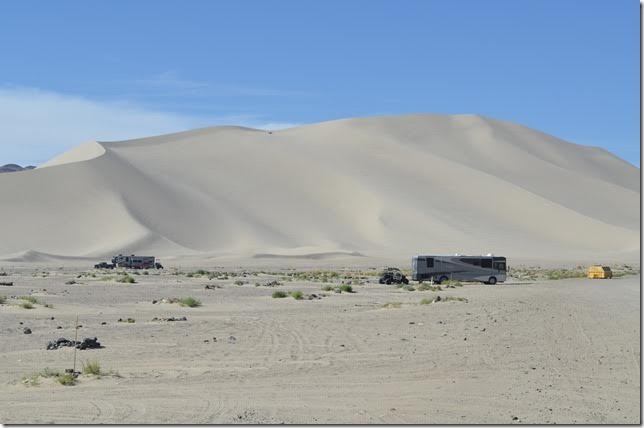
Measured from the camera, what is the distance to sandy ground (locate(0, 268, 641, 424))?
1020 centimetres

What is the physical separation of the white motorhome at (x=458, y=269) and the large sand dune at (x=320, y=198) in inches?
1832

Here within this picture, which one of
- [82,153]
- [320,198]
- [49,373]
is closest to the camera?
[49,373]

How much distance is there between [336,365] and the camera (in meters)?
14.0

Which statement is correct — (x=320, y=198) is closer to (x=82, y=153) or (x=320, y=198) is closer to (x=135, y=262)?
(x=82, y=153)

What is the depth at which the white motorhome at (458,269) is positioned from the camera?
46406 millimetres

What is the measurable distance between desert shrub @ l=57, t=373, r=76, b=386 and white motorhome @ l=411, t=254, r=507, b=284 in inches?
1370

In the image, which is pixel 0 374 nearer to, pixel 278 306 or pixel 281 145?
pixel 278 306

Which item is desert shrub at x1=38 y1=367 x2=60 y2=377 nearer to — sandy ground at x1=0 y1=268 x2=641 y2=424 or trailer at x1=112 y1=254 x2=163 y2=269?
sandy ground at x1=0 y1=268 x2=641 y2=424

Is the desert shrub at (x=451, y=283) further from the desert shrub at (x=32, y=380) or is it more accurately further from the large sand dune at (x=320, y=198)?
the large sand dune at (x=320, y=198)

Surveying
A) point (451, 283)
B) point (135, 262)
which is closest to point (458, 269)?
point (451, 283)

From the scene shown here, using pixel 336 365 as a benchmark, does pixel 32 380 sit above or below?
below


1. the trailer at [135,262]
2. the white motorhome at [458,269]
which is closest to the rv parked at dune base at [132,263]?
the trailer at [135,262]

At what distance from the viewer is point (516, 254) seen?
10612 cm

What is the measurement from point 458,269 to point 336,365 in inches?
1322
